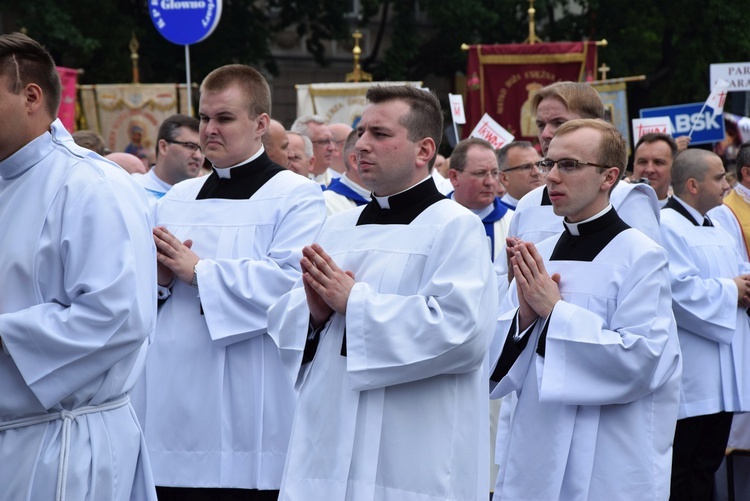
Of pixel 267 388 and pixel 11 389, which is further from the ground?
pixel 11 389

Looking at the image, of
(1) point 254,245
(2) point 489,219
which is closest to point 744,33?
(2) point 489,219

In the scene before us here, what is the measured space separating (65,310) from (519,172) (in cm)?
552

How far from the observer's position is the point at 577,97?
5.48 m

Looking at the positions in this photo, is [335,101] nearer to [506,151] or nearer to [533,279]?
[506,151]

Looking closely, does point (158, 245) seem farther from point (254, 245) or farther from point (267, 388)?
point (267, 388)

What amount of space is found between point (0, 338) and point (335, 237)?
1393 millimetres

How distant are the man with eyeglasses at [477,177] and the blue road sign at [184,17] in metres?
4.42

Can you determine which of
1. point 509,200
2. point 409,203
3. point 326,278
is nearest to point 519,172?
point 509,200

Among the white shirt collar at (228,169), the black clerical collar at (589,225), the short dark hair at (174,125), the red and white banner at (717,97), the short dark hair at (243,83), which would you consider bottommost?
the red and white banner at (717,97)

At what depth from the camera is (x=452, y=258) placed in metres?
4.03

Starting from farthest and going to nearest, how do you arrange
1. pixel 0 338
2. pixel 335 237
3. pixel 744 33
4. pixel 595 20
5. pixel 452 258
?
pixel 595 20
pixel 744 33
pixel 335 237
pixel 452 258
pixel 0 338

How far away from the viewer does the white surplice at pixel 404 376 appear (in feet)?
13.0

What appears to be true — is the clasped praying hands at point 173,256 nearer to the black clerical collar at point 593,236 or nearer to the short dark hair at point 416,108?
the short dark hair at point 416,108

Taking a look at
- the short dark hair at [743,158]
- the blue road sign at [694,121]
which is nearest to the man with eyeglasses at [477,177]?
the short dark hair at [743,158]
